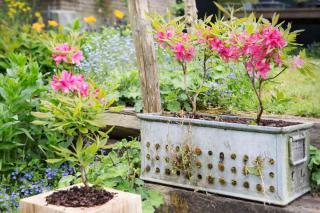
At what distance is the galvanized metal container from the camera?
2.96 meters

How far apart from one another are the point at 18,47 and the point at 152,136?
108 inches

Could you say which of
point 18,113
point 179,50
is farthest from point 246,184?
→ point 18,113

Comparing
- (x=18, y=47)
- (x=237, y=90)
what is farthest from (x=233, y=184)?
(x=18, y=47)

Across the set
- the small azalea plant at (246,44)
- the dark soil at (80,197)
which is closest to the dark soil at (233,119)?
the small azalea plant at (246,44)

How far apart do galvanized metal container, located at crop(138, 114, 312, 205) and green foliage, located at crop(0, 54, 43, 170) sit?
0.96m

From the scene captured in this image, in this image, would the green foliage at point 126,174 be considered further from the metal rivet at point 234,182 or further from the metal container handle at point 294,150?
the metal container handle at point 294,150

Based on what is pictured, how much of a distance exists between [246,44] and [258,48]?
0.25ft

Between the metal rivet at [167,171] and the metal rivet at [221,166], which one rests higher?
the metal rivet at [221,166]

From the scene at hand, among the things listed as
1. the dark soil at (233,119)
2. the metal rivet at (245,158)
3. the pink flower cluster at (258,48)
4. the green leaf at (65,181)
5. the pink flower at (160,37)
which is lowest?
the green leaf at (65,181)

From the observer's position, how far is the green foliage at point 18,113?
377cm

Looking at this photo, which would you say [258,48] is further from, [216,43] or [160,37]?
[160,37]

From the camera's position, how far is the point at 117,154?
3.81 meters

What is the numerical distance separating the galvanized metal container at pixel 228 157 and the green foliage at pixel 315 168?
5 centimetres

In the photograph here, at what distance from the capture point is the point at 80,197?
2.56 m
